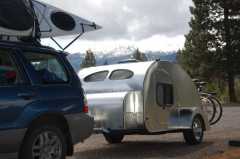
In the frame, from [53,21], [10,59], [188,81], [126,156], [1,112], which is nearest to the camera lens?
[1,112]

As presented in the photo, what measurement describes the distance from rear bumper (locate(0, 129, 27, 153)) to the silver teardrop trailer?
3.17 meters

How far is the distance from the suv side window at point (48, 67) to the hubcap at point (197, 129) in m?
4.38

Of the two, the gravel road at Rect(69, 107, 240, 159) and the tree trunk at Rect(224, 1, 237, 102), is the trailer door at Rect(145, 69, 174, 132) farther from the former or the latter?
the tree trunk at Rect(224, 1, 237, 102)

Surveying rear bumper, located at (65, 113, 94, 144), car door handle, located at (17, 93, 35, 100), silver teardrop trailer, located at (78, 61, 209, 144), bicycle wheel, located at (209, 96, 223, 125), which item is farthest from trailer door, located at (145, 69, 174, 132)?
bicycle wheel, located at (209, 96, 223, 125)

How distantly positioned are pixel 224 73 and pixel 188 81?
108 feet

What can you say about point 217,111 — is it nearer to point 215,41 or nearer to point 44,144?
point 44,144

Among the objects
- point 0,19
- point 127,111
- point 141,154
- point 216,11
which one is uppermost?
point 216,11

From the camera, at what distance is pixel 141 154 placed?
10.8 meters

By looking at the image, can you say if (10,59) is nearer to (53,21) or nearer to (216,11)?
(53,21)

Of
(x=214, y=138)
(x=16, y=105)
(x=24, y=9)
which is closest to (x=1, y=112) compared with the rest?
(x=16, y=105)

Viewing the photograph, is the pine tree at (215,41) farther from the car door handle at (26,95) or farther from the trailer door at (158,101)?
the car door handle at (26,95)

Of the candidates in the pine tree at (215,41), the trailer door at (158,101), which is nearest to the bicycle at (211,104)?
the trailer door at (158,101)

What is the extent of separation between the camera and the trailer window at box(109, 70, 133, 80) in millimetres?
11202

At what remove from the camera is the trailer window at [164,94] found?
438 inches
